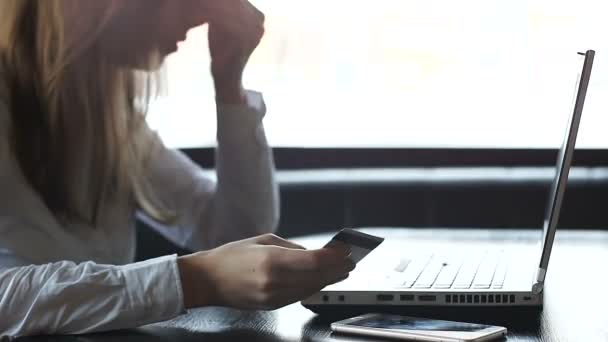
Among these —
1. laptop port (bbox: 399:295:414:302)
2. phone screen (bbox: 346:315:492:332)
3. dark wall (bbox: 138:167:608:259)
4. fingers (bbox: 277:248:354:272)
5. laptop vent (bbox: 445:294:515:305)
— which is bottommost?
dark wall (bbox: 138:167:608:259)

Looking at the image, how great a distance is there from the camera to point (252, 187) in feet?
5.39

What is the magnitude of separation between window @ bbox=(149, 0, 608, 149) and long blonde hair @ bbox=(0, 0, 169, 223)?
2.36 ft

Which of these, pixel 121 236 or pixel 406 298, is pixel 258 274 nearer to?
pixel 406 298

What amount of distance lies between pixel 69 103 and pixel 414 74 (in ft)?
3.82

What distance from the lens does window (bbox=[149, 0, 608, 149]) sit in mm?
2246

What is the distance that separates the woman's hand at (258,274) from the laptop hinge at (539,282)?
0.20 meters

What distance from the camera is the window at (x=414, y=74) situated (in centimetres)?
225

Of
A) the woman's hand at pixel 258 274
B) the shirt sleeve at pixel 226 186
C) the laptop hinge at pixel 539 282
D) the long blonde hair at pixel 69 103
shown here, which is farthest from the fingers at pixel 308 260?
the shirt sleeve at pixel 226 186

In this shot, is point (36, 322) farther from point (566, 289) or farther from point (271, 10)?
point (271, 10)

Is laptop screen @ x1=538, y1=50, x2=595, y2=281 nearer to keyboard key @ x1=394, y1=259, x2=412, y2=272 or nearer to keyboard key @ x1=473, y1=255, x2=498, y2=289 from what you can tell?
keyboard key @ x1=473, y1=255, x2=498, y2=289

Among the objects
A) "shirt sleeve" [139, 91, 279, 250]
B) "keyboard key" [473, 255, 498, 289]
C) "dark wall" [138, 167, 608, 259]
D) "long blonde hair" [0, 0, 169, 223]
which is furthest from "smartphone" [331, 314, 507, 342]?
"dark wall" [138, 167, 608, 259]

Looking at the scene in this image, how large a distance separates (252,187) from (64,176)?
399 mm

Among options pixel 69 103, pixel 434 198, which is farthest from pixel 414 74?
pixel 69 103

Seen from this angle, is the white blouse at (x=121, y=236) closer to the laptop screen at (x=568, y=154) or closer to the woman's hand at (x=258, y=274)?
the woman's hand at (x=258, y=274)
